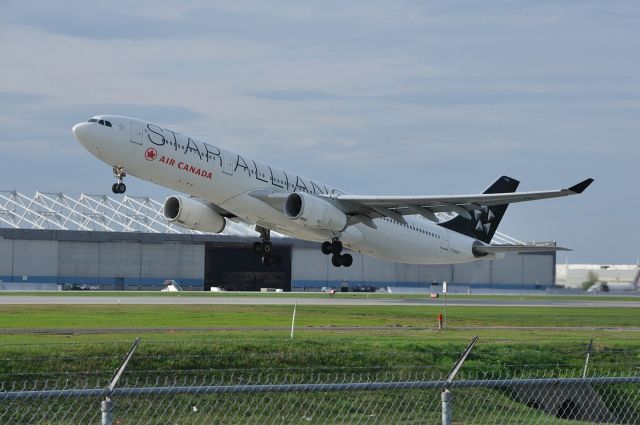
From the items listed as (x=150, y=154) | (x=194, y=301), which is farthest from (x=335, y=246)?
(x=194, y=301)

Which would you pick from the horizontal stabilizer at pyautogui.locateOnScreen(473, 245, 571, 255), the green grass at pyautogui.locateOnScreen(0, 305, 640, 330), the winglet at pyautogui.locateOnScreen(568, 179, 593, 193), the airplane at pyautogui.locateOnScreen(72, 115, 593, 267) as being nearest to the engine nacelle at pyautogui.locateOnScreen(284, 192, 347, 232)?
the airplane at pyautogui.locateOnScreen(72, 115, 593, 267)

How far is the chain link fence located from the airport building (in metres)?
73.9

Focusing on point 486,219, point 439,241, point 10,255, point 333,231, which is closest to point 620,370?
point 333,231

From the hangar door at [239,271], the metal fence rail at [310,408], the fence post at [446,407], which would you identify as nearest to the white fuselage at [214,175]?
the metal fence rail at [310,408]

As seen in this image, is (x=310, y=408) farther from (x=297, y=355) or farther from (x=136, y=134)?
(x=136, y=134)

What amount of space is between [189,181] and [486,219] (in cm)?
2657

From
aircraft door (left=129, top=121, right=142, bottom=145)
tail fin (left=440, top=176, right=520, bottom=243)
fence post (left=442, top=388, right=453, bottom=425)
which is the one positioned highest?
aircraft door (left=129, top=121, right=142, bottom=145)

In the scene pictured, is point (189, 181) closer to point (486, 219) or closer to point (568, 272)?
point (486, 219)

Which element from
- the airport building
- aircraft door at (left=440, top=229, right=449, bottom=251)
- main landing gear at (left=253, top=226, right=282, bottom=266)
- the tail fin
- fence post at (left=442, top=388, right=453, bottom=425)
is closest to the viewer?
fence post at (left=442, top=388, right=453, bottom=425)

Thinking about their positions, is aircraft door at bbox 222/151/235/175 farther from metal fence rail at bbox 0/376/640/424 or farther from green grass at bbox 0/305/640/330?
metal fence rail at bbox 0/376/640/424

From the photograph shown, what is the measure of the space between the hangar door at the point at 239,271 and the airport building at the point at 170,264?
12 cm

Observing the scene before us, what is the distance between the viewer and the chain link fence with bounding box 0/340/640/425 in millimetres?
20125

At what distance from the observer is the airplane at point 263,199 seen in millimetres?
39188

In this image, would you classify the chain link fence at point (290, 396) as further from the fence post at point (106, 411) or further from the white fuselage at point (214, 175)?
the white fuselage at point (214, 175)
